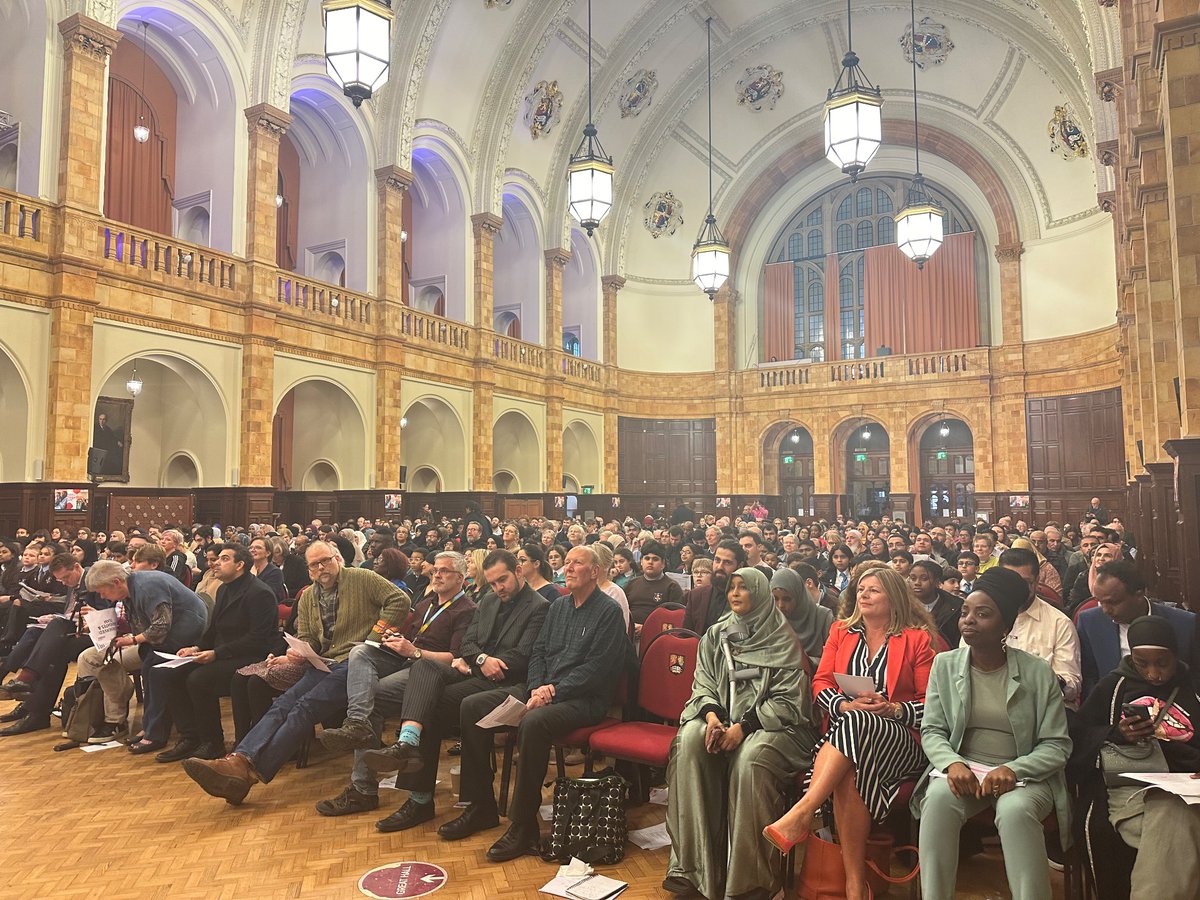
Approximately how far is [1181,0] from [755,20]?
17.0 m

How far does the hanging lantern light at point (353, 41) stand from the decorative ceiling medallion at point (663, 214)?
55.0 feet

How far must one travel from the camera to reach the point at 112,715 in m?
5.77

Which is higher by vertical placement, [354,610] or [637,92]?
[637,92]

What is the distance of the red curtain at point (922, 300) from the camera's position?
21.4 meters

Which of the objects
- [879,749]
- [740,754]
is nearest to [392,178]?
[740,754]

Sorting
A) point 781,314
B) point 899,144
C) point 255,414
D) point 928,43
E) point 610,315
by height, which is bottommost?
point 255,414

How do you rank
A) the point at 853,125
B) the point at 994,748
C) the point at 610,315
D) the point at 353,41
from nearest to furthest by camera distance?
the point at 994,748
the point at 353,41
the point at 853,125
the point at 610,315

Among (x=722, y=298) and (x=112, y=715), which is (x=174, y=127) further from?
(x=722, y=298)

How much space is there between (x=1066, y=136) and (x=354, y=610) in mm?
19809

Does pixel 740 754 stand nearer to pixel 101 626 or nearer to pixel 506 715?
pixel 506 715

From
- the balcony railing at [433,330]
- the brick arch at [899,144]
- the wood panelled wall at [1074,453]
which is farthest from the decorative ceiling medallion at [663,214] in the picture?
the wood panelled wall at [1074,453]

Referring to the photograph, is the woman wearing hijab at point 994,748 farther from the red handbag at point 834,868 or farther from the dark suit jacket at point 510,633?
the dark suit jacket at point 510,633

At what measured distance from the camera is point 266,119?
13688 mm

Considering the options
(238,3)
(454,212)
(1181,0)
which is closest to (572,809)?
(1181,0)
